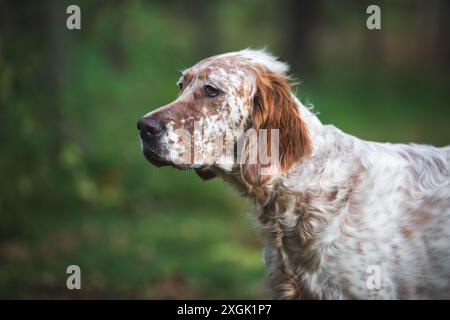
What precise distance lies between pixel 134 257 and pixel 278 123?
321 cm

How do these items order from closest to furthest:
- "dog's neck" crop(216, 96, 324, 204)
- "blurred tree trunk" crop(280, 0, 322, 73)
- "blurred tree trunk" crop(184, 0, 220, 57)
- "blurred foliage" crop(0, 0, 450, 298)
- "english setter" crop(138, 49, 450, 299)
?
"english setter" crop(138, 49, 450, 299) < "dog's neck" crop(216, 96, 324, 204) < "blurred foliage" crop(0, 0, 450, 298) < "blurred tree trunk" crop(280, 0, 322, 73) < "blurred tree trunk" crop(184, 0, 220, 57)

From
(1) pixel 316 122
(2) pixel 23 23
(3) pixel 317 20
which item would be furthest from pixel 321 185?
(3) pixel 317 20

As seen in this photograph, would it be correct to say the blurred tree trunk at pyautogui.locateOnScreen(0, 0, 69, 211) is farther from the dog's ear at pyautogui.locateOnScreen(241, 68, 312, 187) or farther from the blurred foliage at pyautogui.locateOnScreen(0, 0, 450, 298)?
the dog's ear at pyautogui.locateOnScreen(241, 68, 312, 187)

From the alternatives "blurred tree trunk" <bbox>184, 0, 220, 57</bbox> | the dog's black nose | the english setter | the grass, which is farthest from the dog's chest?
"blurred tree trunk" <bbox>184, 0, 220, 57</bbox>

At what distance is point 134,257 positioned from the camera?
617 cm

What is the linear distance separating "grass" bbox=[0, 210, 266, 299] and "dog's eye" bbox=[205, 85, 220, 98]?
235 centimetres

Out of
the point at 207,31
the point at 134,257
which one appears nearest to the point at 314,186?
the point at 134,257

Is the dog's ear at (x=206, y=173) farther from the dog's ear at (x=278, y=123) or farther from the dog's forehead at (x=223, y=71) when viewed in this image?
the dog's forehead at (x=223, y=71)

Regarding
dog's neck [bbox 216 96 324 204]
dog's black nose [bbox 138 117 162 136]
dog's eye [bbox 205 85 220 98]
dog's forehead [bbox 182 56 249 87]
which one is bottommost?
dog's neck [bbox 216 96 324 204]

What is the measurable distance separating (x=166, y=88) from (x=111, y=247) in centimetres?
423

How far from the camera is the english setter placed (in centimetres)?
325

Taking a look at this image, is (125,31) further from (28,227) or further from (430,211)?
(430,211)

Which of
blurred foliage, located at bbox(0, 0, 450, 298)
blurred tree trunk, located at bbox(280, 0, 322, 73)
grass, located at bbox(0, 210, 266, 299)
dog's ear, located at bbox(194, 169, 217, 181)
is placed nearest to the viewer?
dog's ear, located at bbox(194, 169, 217, 181)

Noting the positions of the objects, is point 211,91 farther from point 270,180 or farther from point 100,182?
point 100,182
